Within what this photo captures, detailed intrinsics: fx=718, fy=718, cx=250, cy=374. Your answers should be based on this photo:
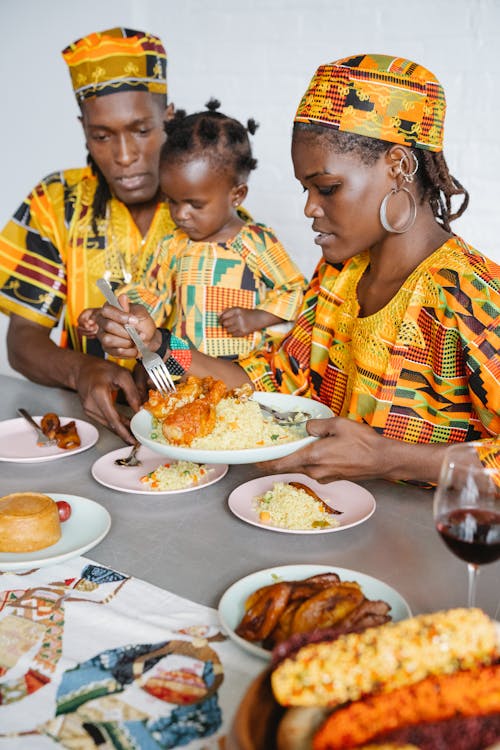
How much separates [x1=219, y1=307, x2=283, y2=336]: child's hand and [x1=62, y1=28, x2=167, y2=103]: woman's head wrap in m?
0.88

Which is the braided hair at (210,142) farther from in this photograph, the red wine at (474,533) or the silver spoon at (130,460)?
the red wine at (474,533)

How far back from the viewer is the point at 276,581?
128 centimetres

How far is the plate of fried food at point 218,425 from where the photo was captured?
1.53 metres

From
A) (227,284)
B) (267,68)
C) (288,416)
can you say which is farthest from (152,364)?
(267,68)

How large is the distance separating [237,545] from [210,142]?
1.66 meters

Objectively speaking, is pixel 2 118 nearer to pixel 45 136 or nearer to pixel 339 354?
pixel 45 136

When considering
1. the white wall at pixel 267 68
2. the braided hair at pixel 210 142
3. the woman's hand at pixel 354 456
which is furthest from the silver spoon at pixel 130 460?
the white wall at pixel 267 68

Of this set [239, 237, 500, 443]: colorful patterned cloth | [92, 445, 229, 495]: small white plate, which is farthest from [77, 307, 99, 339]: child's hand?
[239, 237, 500, 443]: colorful patterned cloth

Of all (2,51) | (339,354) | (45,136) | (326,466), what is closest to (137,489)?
(326,466)

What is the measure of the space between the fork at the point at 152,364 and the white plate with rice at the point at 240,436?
0.30ft

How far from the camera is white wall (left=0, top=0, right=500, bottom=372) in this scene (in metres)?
3.74

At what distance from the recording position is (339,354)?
7.14 feet

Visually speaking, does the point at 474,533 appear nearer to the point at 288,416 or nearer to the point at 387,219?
the point at 288,416

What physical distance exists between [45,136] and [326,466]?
4.85 m
